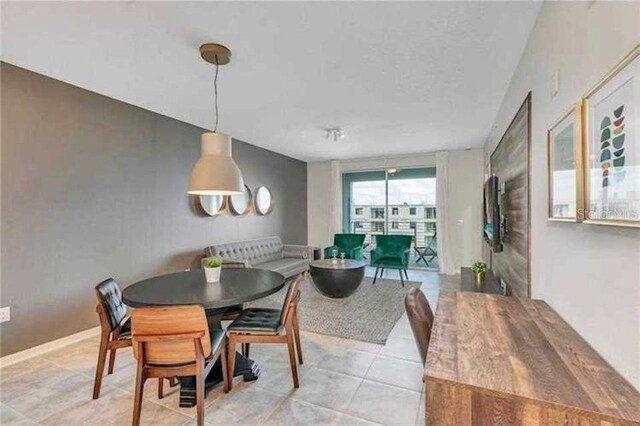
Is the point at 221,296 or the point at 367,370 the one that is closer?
the point at 221,296

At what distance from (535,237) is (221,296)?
6.89ft

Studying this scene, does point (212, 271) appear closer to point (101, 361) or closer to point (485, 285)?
point (101, 361)

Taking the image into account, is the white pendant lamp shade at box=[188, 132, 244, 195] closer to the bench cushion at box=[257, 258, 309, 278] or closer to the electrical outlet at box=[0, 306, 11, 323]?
the electrical outlet at box=[0, 306, 11, 323]

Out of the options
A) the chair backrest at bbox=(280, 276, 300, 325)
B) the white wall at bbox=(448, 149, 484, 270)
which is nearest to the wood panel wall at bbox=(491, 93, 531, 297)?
the chair backrest at bbox=(280, 276, 300, 325)

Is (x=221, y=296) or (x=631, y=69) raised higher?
(x=631, y=69)

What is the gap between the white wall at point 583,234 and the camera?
0.93m

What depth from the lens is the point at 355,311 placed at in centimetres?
378

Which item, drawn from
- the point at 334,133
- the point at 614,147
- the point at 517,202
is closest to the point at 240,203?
the point at 334,133

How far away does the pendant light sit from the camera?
2.33m

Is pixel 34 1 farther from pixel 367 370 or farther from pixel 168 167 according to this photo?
pixel 367 370

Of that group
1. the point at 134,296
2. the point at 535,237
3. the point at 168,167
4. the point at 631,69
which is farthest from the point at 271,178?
the point at 631,69

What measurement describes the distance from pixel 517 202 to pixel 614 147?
1.65m

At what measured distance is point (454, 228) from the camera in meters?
6.20

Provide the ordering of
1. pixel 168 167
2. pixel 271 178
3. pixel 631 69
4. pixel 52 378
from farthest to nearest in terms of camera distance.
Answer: pixel 271 178
pixel 168 167
pixel 52 378
pixel 631 69
